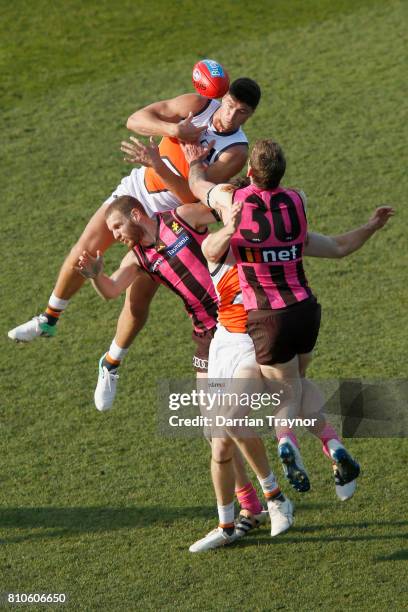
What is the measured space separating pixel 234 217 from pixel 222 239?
16cm

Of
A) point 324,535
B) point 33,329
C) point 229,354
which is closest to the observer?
point 229,354

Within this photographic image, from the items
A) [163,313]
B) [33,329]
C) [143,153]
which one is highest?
[143,153]

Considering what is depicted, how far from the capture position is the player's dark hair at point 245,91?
23.7 feet

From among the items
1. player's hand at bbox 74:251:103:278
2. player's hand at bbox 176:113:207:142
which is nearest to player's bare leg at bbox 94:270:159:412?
player's hand at bbox 74:251:103:278

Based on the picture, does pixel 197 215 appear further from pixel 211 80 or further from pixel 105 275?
pixel 211 80

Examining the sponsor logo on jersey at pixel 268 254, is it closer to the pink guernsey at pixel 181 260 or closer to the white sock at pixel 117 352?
the pink guernsey at pixel 181 260

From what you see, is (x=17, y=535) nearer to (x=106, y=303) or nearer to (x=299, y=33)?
(x=106, y=303)

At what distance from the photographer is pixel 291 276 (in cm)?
663

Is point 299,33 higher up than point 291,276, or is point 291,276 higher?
point 299,33

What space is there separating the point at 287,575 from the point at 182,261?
6.33 ft

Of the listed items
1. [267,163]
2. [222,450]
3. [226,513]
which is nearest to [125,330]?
[222,450]

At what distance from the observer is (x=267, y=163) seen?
6398 millimetres

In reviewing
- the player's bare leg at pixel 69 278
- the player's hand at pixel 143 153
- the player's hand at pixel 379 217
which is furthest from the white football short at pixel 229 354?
the player's bare leg at pixel 69 278

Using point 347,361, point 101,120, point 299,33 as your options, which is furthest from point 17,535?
point 299,33
